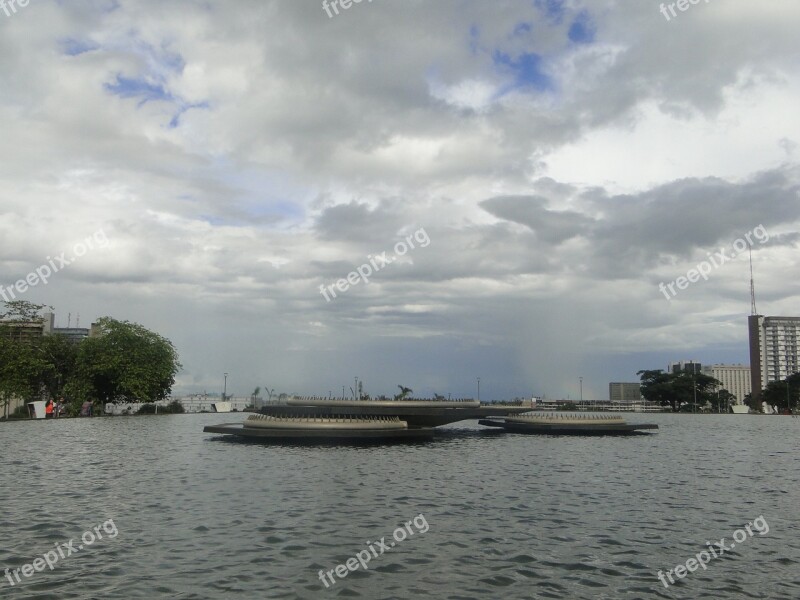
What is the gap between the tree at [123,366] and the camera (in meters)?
→ 70.4

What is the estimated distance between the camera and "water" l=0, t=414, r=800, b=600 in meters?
10.8

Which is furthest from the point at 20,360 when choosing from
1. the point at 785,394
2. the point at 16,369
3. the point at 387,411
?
the point at 785,394

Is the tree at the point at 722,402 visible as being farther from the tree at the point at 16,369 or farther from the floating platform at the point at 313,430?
the tree at the point at 16,369

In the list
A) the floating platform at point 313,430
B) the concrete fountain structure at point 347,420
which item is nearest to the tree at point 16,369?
the concrete fountain structure at point 347,420

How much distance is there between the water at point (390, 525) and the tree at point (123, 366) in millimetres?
44605

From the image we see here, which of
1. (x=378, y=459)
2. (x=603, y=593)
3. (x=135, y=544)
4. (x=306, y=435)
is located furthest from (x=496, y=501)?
(x=306, y=435)

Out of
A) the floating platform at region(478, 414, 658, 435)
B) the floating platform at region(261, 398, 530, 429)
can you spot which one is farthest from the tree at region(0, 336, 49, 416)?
the floating platform at region(478, 414, 658, 435)

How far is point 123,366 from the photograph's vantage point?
239 ft

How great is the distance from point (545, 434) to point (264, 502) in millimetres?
A: 40212

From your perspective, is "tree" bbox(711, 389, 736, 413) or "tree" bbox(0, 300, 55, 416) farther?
"tree" bbox(711, 389, 736, 413)

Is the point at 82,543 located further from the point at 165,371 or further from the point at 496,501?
the point at 165,371

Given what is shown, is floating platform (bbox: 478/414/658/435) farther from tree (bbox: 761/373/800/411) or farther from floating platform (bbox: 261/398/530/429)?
tree (bbox: 761/373/800/411)

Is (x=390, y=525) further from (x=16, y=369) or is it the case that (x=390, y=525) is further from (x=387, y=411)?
(x=16, y=369)

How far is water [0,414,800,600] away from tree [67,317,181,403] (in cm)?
4460
